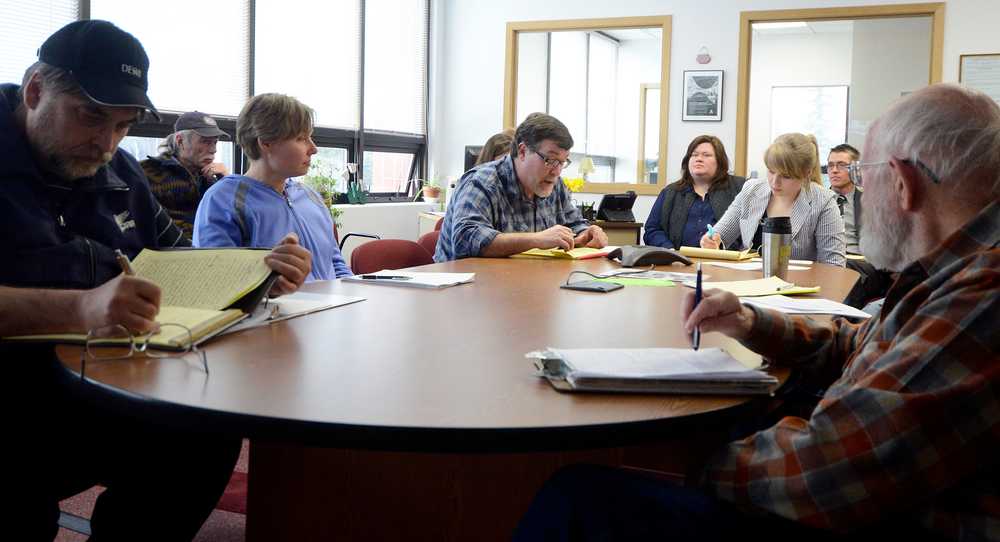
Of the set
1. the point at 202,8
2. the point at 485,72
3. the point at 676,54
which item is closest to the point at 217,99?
the point at 202,8

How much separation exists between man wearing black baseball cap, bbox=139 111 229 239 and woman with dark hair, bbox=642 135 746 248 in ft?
8.82

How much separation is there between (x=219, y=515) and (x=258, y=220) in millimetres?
918

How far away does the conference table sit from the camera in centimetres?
101

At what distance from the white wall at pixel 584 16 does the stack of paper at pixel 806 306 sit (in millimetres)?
5878

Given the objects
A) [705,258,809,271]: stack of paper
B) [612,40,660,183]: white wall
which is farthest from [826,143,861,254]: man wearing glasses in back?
[612,40,660,183]: white wall

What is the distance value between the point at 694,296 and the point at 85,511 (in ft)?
6.95

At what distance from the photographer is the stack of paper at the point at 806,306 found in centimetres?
188

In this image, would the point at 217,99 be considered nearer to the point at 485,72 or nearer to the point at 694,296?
the point at 485,72

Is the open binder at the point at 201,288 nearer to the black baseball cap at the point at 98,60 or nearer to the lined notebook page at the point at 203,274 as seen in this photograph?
the lined notebook page at the point at 203,274

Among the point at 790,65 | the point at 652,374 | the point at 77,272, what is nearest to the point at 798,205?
the point at 652,374

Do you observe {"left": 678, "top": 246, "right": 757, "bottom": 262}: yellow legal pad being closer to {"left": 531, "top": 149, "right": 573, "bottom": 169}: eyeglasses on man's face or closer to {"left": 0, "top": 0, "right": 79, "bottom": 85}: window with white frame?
{"left": 531, "top": 149, "right": 573, "bottom": 169}: eyeglasses on man's face

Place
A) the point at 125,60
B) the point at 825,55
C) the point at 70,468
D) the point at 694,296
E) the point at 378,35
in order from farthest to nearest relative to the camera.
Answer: the point at 825,55
the point at 378,35
the point at 125,60
the point at 70,468
the point at 694,296

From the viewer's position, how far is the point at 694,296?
1.36 m

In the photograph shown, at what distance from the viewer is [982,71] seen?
23.0 feet
